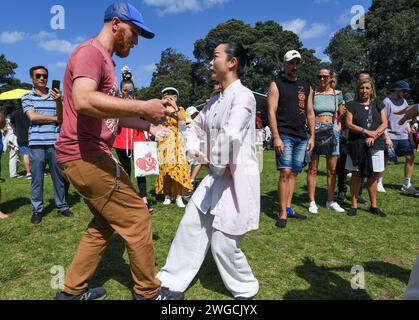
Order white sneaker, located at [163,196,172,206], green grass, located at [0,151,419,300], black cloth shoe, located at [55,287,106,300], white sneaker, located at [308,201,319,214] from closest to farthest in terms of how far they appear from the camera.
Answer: black cloth shoe, located at [55,287,106,300] < green grass, located at [0,151,419,300] < white sneaker, located at [308,201,319,214] < white sneaker, located at [163,196,172,206]

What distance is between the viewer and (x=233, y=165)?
2.71 metres

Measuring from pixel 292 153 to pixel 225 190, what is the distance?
7.94ft

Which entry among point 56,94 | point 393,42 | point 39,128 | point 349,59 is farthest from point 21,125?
point 349,59

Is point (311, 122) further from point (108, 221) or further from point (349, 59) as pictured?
point (349, 59)

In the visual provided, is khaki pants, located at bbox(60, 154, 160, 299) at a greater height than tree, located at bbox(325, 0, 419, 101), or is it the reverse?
tree, located at bbox(325, 0, 419, 101)

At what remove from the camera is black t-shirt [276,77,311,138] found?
191 inches

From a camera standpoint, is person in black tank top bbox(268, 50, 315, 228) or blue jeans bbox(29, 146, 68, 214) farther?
blue jeans bbox(29, 146, 68, 214)

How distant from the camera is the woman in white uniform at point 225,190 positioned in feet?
8.72

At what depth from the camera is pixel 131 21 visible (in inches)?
94.4

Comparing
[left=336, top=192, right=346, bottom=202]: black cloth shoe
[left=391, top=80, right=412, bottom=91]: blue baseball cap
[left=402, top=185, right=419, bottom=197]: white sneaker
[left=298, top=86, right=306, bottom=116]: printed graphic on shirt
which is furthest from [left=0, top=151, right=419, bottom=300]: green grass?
[left=391, top=80, right=412, bottom=91]: blue baseball cap

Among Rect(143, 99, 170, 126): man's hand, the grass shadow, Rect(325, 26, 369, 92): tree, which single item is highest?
Rect(325, 26, 369, 92): tree

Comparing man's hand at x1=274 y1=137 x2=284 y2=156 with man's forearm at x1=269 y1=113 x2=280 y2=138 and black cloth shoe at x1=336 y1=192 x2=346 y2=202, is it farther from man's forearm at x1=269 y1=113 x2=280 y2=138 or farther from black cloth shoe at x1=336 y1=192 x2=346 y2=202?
black cloth shoe at x1=336 y1=192 x2=346 y2=202

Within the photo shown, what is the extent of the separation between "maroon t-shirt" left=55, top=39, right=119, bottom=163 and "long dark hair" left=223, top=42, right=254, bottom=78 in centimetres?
96

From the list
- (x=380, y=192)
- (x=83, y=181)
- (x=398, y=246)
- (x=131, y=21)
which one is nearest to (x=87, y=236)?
(x=83, y=181)
